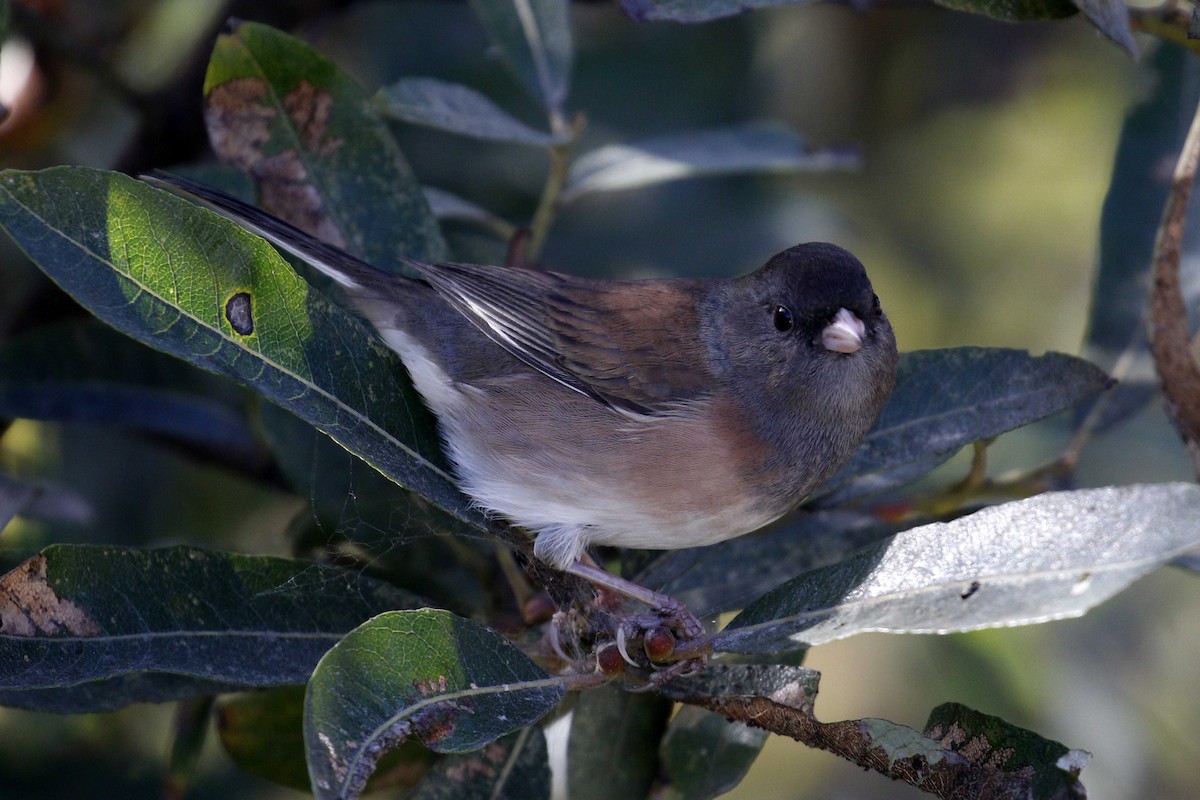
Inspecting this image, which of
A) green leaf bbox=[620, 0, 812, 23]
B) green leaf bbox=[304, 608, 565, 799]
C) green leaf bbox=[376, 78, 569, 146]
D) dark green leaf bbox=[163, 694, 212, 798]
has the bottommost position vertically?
dark green leaf bbox=[163, 694, 212, 798]

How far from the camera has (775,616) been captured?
164 cm

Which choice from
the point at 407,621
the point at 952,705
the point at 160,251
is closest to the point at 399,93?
the point at 160,251

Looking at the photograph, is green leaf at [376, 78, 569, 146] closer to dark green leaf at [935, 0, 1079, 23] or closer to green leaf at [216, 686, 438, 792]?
dark green leaf at [935, 0, 1079, 23]

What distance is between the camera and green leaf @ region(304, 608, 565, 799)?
127cm

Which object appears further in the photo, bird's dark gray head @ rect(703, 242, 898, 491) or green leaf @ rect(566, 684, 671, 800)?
bird's dark gray head @ rect(703, 242, 898, 491)

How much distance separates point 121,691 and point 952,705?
1371 millimetres

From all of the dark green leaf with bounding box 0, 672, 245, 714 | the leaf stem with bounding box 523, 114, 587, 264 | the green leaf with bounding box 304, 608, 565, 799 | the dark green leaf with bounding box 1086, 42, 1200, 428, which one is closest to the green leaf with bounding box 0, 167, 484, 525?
the green leaf with bounding box 304, 608, 565, 799

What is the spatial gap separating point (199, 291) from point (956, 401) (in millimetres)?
1368

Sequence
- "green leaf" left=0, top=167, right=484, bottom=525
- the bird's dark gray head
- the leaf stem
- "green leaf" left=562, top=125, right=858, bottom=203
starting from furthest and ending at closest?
"green leaf" left=562, top=125, right=858, bottom=203 → the leaf stem → the bird's dark gray head → "green leaf" left=0, top=167, right=484, bottom=525

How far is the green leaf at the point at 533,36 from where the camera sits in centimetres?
242

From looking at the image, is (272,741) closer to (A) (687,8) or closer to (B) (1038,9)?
(A) (687,8)

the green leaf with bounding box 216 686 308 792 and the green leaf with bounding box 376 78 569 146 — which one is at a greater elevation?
the green leaf with bounding box 376 78 569 146

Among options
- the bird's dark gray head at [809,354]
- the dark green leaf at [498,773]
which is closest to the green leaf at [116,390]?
the dark green leaf at [498,773]

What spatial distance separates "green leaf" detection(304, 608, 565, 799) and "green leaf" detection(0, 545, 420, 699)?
1.11ft
